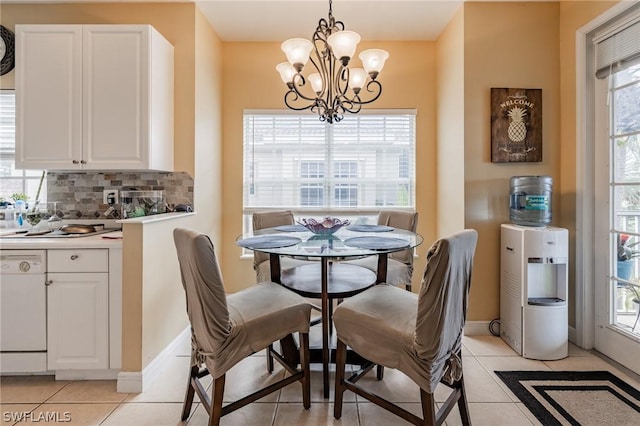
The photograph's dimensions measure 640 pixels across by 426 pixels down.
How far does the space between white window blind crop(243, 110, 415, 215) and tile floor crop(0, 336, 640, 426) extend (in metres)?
1.72

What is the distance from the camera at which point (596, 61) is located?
2.42 metres

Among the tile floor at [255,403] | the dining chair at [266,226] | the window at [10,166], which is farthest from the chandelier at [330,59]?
the window at [10,166]

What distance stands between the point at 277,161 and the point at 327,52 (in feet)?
4.82

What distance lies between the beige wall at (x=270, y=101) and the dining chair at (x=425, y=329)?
1912 mm

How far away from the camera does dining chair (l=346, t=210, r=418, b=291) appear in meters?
2.47

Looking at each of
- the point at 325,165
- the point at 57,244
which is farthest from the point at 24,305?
the point at 325,165

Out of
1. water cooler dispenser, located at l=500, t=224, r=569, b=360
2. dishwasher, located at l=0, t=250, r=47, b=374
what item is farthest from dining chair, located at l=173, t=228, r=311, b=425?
water cooler dispenser, located at l=500, t=224, r=569, b=360

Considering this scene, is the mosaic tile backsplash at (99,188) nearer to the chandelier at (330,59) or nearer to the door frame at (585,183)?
the chandelier at (330,59)

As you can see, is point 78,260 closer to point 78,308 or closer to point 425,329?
point 78,308

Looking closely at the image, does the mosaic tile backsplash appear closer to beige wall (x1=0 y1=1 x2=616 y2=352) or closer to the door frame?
beige wall (x1=0 y1=1 x2=616 y2=352)

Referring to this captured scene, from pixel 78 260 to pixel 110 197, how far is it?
89 cm

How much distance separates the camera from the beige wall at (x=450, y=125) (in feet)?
8.95

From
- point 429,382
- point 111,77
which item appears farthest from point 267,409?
point 111,77

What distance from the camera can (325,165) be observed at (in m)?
3.45
